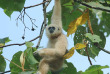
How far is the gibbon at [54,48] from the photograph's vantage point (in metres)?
5.21

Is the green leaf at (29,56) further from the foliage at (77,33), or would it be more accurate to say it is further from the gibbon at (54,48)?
the gibbon at (54,48)

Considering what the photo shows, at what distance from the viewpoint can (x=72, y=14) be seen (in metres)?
5.40

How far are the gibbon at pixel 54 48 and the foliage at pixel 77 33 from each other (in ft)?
0.46

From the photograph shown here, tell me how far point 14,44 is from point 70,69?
1.34m

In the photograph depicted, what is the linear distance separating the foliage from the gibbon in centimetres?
14

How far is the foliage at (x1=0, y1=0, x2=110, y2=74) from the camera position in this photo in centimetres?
396

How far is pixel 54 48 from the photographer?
5.62 meters

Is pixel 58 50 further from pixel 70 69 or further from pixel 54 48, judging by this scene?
pixel 70 69

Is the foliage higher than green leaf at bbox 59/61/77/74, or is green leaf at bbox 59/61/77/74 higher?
the foliage

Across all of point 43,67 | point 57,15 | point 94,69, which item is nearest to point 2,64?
point 43,67

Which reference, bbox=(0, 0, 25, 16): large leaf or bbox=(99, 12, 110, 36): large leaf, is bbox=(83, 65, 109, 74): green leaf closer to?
bbox=(99, 12, 110, 36): large leaf

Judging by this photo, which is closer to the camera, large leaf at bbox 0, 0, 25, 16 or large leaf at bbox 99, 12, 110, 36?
large leaf at bbox 0, 0, 25, 16

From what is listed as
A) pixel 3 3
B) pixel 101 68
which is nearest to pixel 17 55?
pixel 3 3

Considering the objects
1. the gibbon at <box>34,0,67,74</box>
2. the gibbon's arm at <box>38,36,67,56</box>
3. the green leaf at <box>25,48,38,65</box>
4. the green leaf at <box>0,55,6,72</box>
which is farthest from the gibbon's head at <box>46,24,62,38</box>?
the green leaf at <box>25,48,38,65</box>
